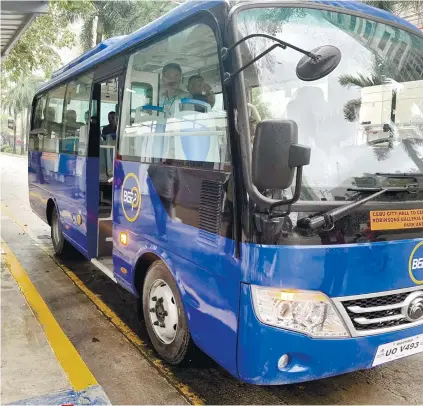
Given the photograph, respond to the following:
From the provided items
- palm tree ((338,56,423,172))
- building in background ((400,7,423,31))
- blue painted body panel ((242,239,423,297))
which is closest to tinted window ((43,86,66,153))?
palm tree ((338,56,423,172))

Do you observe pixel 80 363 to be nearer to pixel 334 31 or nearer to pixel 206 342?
pixel 206 342

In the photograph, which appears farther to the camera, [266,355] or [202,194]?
[202,194]

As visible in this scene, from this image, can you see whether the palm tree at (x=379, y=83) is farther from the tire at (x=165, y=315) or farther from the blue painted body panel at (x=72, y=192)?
the blue painted body panel at (x=72, y=192)

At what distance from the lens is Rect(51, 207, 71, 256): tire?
Answer: 6.76 meters

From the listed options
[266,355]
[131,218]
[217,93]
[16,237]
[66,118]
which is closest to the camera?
[266,355]

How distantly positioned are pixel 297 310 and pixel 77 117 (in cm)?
425

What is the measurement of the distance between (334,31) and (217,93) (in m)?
0.86

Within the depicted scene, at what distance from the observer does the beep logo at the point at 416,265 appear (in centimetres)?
277

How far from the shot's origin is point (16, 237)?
27.5 feet

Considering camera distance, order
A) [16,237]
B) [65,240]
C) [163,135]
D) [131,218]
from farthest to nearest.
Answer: [16,237] < [65,240] < [131,218] < [163,135]

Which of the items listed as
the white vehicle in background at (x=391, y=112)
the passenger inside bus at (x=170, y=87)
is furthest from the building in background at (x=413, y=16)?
the passenger inside bus at (x=170, y=87)

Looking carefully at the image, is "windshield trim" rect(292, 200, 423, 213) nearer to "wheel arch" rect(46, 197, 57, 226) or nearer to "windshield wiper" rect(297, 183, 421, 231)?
"windshield wiper" rect(297, 183, 421, 231)

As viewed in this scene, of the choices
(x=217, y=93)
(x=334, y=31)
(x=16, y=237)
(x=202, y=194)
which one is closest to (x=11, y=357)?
(x=202, y=194)

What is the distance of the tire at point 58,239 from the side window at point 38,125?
52.0 inches
